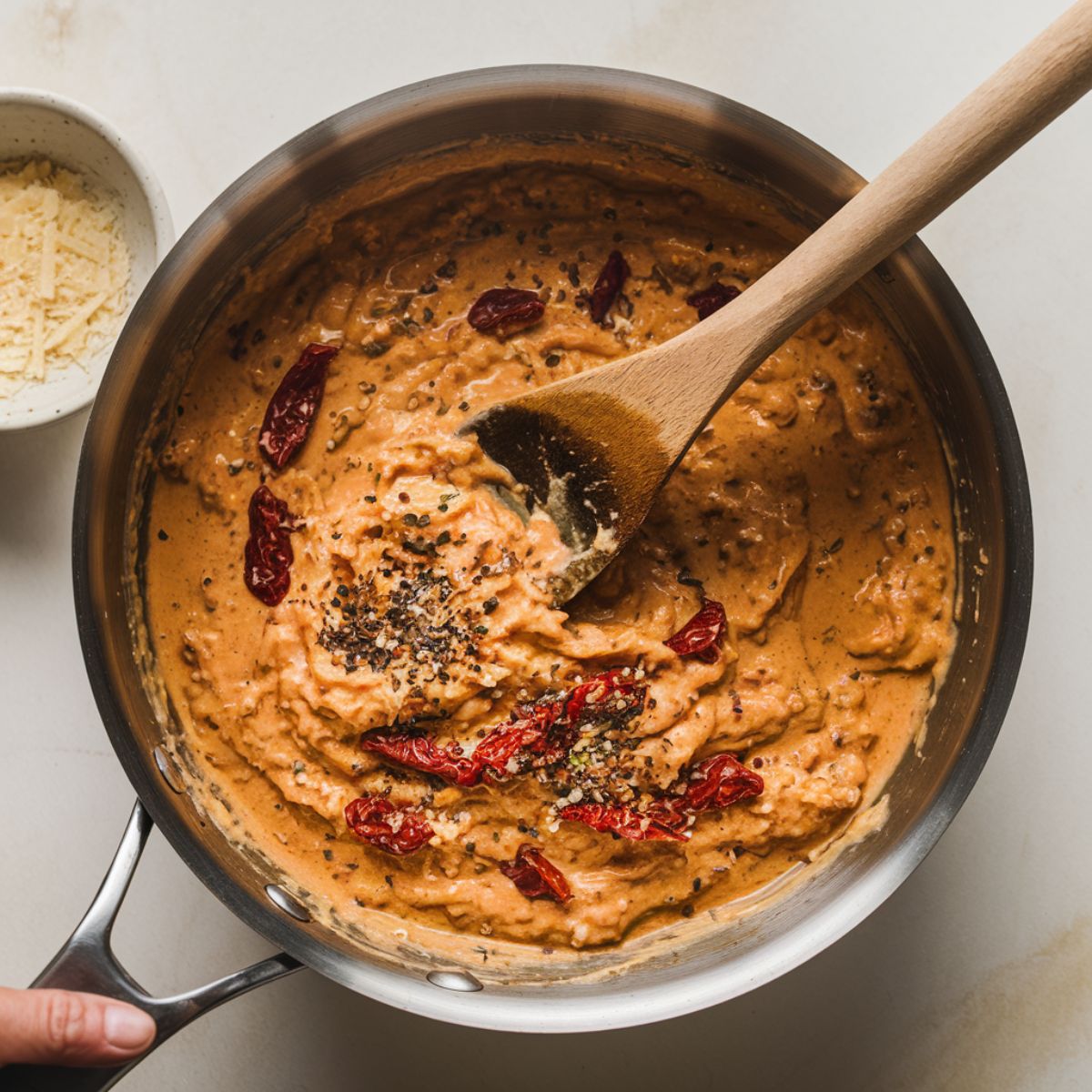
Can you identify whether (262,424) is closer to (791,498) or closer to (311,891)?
(311,891)

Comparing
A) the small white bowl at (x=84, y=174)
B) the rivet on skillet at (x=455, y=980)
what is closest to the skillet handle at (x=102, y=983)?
the rivet on skillet at (x=455, y=980)

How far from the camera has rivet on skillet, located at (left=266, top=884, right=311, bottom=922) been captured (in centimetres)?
292

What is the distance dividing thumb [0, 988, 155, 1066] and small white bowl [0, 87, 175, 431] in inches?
62.1

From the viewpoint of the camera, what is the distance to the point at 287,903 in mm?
2955

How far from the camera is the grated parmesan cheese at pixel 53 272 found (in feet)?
10.5

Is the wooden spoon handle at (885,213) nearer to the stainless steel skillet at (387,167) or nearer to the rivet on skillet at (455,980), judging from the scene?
the stainless steel skillet at (387,167)

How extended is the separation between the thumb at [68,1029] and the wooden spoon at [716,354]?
1489 millimetres

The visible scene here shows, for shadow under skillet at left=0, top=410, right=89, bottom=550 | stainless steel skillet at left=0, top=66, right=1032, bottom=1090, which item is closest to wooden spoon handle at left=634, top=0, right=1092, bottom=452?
stainless steel skillet at left=0, top=66, right=1032, bottom=1090

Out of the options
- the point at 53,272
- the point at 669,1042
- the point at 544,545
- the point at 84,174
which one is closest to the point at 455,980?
the point at 669,1042

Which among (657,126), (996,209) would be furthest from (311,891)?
(996,209)

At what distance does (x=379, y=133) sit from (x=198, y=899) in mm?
2316

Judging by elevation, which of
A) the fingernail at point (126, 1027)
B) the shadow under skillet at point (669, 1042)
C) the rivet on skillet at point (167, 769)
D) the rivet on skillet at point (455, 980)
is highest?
the rivet on skillet at point (167, 769)

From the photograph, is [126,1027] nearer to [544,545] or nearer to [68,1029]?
[68,1029]

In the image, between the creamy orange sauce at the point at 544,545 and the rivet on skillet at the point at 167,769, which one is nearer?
the rivet on skillet at the point at 167,769
